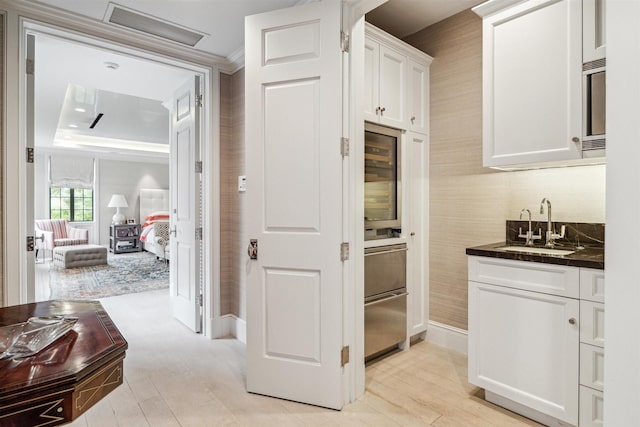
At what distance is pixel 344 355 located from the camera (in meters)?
2.14

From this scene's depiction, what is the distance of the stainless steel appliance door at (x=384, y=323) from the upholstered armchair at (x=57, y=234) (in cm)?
751

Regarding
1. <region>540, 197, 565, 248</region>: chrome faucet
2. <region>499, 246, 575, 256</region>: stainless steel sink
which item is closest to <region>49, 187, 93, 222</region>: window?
<region>499, 246, 575, 256</region>: stainless steel sink

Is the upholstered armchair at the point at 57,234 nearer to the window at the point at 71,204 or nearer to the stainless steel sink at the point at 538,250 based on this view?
the window at the point at 71,204

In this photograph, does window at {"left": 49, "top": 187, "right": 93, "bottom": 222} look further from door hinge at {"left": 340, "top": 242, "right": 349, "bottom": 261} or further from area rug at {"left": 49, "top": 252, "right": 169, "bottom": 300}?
door hinge at {"left": 340, "top": 242, "right": 349, "bottom": 261}

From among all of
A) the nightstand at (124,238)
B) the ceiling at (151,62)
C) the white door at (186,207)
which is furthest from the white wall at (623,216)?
the nightstand at (124,238)

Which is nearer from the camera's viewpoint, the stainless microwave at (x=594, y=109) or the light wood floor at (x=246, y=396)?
the stainless microwave at (x=594, y=109)

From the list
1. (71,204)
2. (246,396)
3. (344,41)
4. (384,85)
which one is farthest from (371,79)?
(71,204)

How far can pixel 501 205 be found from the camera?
8.84 feet

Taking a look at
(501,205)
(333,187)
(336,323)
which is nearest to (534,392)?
(336,323)

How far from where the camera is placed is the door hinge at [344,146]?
2.09 metres

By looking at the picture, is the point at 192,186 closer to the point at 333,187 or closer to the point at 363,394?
the point at 333,187

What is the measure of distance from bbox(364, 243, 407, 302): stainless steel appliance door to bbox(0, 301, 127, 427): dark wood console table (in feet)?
5.61

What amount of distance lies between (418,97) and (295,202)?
1.57 meters

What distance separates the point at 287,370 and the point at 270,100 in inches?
65.4
